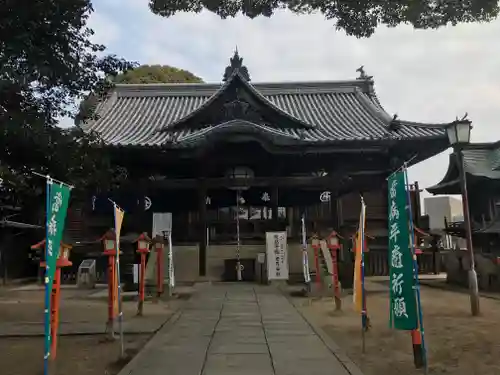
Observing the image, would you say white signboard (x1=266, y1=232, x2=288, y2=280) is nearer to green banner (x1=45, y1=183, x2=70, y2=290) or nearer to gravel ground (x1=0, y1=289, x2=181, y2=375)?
gravel ground (x1=0, y1=289, x2=181, y2=375)

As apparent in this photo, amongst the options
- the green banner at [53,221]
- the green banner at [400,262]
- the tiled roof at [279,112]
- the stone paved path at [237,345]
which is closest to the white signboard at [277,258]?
the tiled roof at [279,112]

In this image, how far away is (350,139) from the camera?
50.1 ft

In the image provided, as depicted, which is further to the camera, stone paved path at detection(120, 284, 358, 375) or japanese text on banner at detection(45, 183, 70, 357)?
stone paved path at detection(120, 284, 358, 375)

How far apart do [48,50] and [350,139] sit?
10.3 metres

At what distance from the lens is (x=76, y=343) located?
282 inches

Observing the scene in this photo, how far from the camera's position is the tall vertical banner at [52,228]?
14.6ft

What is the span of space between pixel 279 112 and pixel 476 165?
8552 millimetres

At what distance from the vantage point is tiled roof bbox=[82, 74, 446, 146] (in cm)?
1564

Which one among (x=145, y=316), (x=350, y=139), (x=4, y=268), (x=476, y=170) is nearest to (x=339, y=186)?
(x=350, y=139)

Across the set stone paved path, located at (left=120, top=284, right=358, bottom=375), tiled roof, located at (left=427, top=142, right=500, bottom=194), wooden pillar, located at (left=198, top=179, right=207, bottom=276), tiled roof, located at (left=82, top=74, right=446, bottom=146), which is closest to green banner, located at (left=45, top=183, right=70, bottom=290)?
stone paved path, located at (left=120, top=284, right=358, bottom=375)

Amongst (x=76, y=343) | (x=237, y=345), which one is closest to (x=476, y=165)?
(x=237, y=345)

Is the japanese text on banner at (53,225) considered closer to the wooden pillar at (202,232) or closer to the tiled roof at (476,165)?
the wooden pillar at (202,232)

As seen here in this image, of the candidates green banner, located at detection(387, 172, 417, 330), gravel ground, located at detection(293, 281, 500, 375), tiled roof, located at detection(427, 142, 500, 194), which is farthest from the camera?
tiled roof, located at detection(427, 142, 500, 194)

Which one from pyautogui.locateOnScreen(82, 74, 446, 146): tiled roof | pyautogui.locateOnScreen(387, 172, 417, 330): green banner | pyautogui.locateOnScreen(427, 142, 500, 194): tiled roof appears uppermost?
pyautogui.locateOnScreen(82, 74, 446, 146): tiled roof
